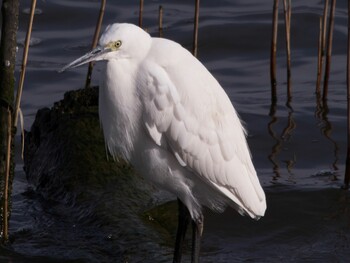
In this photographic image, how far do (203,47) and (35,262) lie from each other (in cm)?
555

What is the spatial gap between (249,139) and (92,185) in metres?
2.57

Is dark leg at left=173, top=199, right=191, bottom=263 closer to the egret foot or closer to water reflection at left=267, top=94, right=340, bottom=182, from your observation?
the egret foot

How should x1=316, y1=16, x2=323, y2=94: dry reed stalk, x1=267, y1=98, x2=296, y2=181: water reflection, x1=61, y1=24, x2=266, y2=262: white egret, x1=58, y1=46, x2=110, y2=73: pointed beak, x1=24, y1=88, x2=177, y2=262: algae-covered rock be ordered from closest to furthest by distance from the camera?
x1=58, y1=46, x2=110, y2=73: pointed beak < x1=61, y1=24, x2=266, y2=262: white egret < x1=24, y1=88, x2=177, y2=262: algae-covered rock < x1=267, y1=98, x2=296, y2=181: water reflection < x1=316, y1=16, x2=323, y2=94: dry reed stalk

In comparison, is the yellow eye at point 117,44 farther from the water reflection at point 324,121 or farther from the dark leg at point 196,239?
the water reflection at point 324,121

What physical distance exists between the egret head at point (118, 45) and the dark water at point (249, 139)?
4.61ft

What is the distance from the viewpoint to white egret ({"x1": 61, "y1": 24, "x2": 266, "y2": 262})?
201 inches

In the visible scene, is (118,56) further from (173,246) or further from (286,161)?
(286,161)

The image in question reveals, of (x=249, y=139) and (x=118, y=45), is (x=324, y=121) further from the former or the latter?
(x=118, y=45)

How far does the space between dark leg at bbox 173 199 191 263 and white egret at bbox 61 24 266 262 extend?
0.7 inches

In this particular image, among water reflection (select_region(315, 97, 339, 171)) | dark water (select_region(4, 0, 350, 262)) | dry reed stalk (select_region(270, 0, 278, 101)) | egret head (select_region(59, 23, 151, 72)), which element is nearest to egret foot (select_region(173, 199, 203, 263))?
dark water (select_region(4, 0, 350, 262))

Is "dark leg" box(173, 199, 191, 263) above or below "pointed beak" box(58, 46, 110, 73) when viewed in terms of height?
below

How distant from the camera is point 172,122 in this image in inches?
208

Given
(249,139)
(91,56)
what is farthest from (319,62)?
(91,56)

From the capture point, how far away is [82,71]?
10.2 metres
